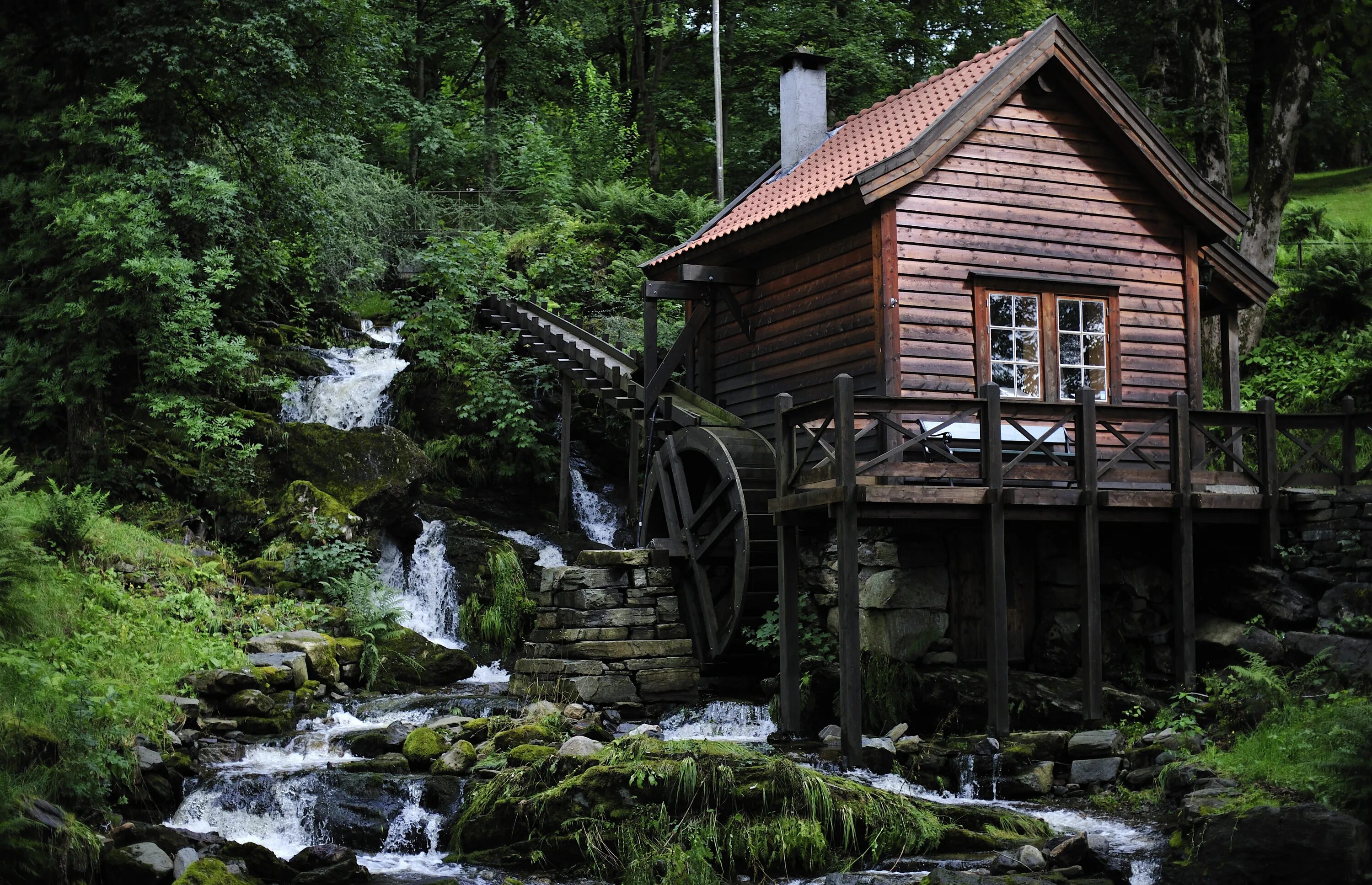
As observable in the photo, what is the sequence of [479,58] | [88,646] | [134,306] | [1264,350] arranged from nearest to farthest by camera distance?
[88,646] < [134,306] < [1264,350] < [479,58]

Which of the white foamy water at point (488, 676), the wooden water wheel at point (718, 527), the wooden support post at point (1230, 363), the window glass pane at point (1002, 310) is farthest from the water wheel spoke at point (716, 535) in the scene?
the wooden support post at point (1230, 363)

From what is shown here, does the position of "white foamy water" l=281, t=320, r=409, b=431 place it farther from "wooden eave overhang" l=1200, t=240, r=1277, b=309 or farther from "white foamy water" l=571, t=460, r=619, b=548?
"wooden eave overhang" l=1200, t=240, r=1277, b=309

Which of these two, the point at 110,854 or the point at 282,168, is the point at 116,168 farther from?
the point at 110,854

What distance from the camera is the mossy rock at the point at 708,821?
8.80 m

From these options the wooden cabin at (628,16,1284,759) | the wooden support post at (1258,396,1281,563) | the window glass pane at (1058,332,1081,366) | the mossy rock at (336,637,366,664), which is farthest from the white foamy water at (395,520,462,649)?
the wooden support post at (1258,396,1281,563)

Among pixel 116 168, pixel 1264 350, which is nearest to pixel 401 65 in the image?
pixel 116 168

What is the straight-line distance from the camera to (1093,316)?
1473cm

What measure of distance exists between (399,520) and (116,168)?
6231 millimetres

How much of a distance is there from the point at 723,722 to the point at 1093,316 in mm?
6365

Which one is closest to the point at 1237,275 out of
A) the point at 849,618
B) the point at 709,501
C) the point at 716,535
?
the point at 709,501

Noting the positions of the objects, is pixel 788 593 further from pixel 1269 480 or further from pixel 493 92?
pixel 493 92

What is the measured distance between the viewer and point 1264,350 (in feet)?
70.1

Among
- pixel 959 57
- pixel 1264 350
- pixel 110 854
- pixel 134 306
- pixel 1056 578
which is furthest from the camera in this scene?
pixel 959 57

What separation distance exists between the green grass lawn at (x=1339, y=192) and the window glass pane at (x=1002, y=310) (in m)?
16.8
